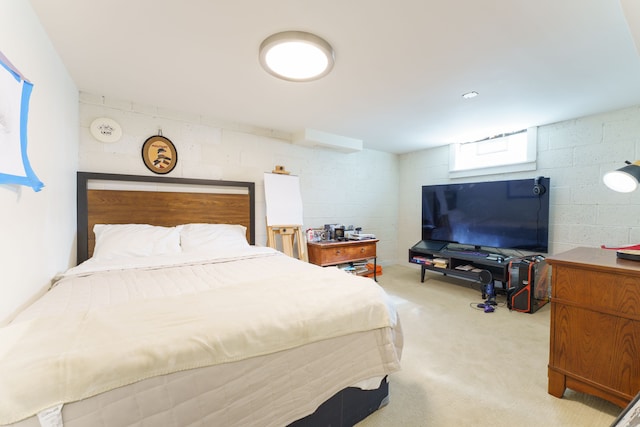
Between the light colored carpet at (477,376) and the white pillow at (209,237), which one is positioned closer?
the light colored carpet at (477,376)

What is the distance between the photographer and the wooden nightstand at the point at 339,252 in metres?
3.46

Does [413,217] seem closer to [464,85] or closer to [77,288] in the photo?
[464,85]

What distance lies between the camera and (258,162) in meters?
3.40

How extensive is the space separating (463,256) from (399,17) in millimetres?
3038

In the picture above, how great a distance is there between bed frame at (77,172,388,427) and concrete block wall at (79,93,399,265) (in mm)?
112

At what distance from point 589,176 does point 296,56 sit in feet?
11.3

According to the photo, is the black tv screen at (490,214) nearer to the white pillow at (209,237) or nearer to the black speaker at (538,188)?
the black speaker at (538,188)

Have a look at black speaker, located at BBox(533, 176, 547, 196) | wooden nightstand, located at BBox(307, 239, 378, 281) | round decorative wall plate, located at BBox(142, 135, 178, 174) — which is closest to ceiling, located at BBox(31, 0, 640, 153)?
round decorative wall plate, located at BBox(142, 135, 178, 174)

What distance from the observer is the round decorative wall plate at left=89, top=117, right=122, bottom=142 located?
2.43 meters

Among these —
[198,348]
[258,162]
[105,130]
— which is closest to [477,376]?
[198,348]

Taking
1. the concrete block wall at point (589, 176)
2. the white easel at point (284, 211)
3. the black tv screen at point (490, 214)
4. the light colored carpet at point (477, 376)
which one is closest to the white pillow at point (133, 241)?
the white easel at point (284, 211)

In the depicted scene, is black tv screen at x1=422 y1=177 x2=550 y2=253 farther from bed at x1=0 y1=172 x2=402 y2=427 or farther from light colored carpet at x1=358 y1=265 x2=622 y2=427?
bed at x1=0 y1=172 x2=402 y2=427

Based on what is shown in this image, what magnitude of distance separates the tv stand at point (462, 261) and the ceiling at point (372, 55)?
1729 mm

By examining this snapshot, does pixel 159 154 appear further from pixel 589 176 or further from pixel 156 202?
pixel 589 176
